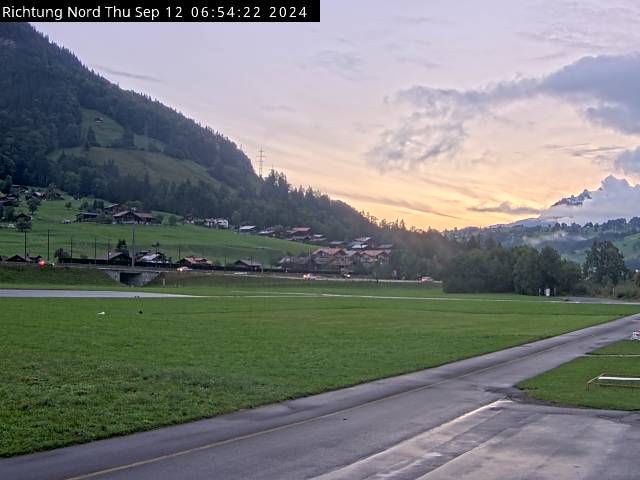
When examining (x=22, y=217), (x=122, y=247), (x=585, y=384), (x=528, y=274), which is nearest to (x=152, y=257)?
(x=122, y=247)

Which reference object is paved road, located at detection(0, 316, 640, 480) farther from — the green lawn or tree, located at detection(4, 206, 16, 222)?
tree, located at detection(4, 206, 16, 222)

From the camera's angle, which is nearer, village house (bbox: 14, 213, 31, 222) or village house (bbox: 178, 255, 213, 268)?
village house (bbox: 178, 255, 213, 268)

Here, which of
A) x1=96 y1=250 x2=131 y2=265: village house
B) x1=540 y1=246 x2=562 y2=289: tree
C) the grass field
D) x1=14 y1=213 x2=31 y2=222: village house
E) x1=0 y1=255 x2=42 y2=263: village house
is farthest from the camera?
x1=14 y1=213 x2=31 y2=222: village house

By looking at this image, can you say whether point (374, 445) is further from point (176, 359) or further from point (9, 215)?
point (9, 215)

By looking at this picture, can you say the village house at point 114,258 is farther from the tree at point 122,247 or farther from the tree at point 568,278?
the tree at point 568,278

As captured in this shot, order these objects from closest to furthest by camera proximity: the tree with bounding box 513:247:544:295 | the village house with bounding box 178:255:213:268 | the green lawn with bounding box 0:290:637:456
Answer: the green lawn with bounding box 0:290:637:456 < the tree with bounding box 513:247:544:295 < the village house with bounding box 178:255:213:268

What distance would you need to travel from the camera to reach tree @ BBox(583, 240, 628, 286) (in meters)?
172

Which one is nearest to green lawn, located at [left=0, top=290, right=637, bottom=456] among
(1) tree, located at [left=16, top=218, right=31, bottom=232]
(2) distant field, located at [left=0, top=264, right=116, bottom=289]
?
(2) distant field, located at [left=0, top=264, right=116, bottom=289]

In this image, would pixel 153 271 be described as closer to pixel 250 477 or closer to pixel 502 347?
pixel 502 347

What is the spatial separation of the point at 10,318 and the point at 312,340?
15871 millimetres

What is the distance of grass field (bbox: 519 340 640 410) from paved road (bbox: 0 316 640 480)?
1184mm

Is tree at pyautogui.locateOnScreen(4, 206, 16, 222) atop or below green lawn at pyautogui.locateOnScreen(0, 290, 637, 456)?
atop

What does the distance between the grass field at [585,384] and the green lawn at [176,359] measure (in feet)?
14.3

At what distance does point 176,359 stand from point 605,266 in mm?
164544
